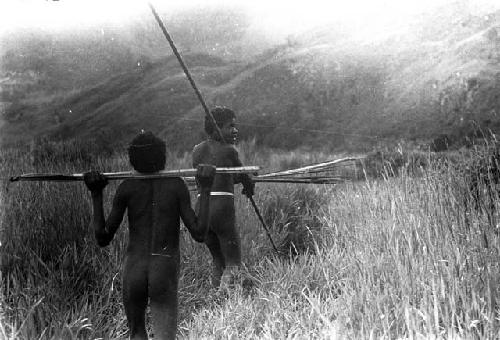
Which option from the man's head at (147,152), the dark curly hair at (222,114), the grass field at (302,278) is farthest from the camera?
the dark curly hair at (222,114)

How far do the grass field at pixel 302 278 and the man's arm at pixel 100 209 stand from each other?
542mm

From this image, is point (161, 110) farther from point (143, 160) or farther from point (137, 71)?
point (143, 160)

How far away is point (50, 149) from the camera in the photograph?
450 inches

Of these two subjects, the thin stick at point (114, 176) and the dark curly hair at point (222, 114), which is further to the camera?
the dark curly hair at point (222, 114)

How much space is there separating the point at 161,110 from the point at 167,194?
20.4 metres

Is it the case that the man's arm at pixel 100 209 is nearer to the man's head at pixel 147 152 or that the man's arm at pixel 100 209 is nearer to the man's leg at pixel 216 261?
the man's head at pixel 147 152

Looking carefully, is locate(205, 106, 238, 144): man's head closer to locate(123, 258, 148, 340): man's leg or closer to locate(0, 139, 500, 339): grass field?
locate(0, 139, 500, 339): grass field

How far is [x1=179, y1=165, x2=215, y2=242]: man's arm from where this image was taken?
2.78 metres

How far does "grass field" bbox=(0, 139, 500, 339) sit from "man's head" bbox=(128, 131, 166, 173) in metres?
0.96

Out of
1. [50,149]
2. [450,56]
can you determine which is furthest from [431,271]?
[450,56]

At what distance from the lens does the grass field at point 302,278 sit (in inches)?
120

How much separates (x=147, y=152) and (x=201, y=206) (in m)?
0.41

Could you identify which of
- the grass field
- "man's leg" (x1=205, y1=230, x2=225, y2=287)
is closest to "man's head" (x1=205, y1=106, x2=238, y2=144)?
"man's leg" (x1=205, y1=230, x2=225, y2=287)

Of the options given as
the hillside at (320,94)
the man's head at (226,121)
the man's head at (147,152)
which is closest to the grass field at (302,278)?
the man's head at (147,152)
